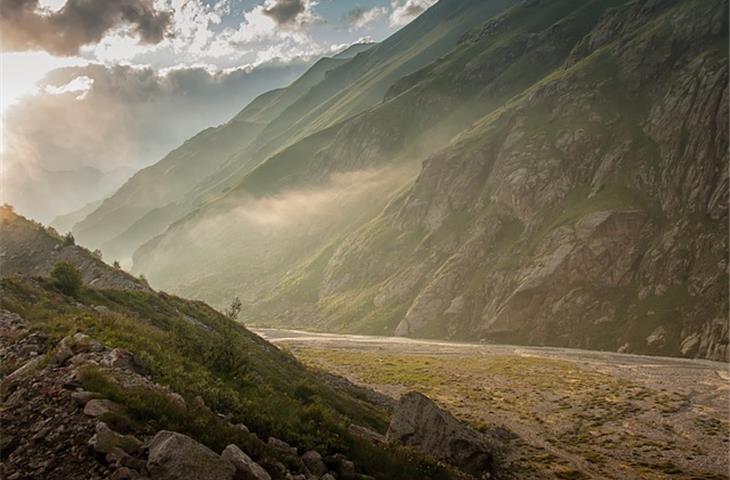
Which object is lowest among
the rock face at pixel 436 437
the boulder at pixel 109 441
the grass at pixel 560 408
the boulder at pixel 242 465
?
the grass at pixel 560 408

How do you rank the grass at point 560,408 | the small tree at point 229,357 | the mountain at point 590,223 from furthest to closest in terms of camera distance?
the mountain at point 590,223 → the grass at point 560,408 → the small tree at point 229,357

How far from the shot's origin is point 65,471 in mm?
12148

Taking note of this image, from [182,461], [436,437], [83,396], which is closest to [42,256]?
[83,396]

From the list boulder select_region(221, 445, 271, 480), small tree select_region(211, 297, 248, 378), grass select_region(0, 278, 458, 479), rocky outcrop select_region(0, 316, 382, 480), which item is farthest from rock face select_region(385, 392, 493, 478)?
boulder select_region(221, 445, 271, 480)

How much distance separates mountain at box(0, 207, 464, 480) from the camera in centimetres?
1252

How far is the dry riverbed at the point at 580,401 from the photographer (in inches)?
1414

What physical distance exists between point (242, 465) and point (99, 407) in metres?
4.65

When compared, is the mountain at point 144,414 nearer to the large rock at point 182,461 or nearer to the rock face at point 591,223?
the large rock at point 182,461

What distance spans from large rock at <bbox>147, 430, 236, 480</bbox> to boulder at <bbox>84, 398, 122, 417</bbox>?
209cm

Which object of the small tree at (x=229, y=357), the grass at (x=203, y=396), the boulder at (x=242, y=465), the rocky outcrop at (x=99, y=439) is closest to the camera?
the rocky outcrop at (x=99, y=439)

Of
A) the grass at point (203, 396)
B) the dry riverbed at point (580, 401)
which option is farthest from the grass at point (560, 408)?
the grass at point (203, 396)

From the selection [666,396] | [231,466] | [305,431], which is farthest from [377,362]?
[231,466]

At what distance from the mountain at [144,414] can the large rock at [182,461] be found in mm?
26

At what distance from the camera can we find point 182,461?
12.2 m
